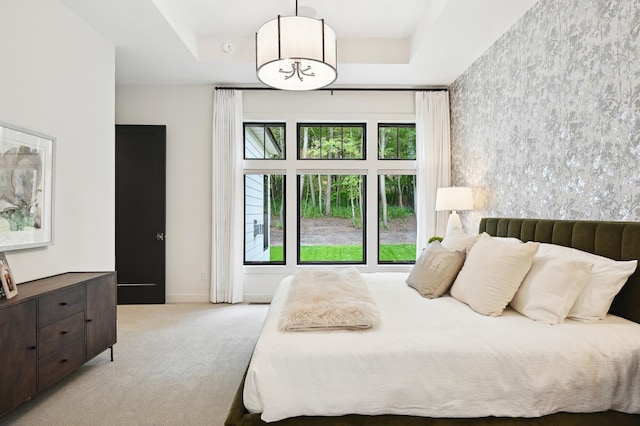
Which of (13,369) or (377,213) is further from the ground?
(377,213)

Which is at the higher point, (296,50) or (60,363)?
(296,50)

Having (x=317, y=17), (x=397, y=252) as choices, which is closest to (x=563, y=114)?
(x=317, y=17)

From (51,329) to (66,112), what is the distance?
166cm

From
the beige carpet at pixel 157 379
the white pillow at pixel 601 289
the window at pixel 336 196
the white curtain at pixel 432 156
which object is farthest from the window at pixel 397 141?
the white pillow at pixel 601 289

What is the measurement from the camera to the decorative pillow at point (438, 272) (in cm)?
242

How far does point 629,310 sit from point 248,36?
4.00 meters

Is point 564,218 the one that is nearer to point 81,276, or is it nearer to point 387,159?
point 387,159

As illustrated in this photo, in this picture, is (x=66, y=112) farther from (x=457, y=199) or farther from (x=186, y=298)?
(x=457, y=199)

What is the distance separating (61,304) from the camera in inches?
89.6

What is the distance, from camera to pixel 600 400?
1498mm

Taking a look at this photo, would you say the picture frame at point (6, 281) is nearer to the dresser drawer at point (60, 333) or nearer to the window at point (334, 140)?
the dresser drawer at point (60, 333)

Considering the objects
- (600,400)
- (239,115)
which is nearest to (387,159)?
(239,115)

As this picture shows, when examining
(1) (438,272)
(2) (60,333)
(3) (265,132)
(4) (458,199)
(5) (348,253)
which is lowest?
(2) (60,333)

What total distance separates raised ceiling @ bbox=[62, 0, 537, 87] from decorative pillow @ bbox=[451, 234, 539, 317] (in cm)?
201
